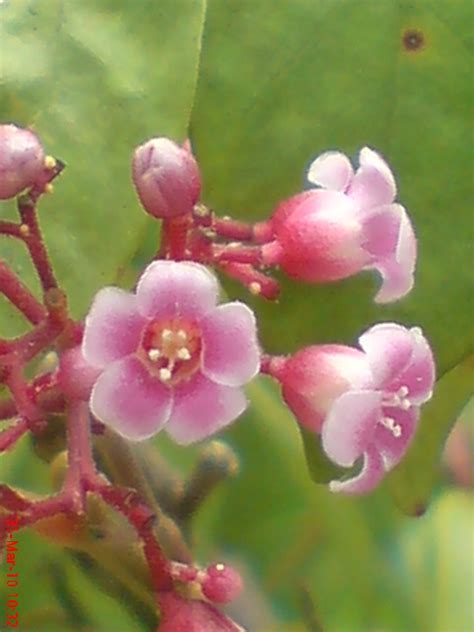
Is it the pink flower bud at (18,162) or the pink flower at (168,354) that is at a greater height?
the pink flower bud at (18,162)

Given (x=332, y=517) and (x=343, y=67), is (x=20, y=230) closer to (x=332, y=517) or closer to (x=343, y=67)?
(x=343, y=67)

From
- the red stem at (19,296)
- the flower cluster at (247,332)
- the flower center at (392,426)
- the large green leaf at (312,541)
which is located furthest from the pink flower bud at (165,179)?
the large green leaf at (312,541)

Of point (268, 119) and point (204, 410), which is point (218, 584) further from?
point (268, 119)

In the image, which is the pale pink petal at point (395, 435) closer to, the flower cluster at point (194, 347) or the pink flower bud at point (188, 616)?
the flower cluster at point (194, 347)

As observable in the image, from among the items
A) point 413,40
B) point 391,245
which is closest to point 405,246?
point 391,245

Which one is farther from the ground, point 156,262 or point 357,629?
point 156,262

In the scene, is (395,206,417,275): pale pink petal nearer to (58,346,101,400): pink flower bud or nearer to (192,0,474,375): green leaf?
(192,0,474,375): green leaf

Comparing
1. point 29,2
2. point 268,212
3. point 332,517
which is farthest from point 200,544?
point 29,2
